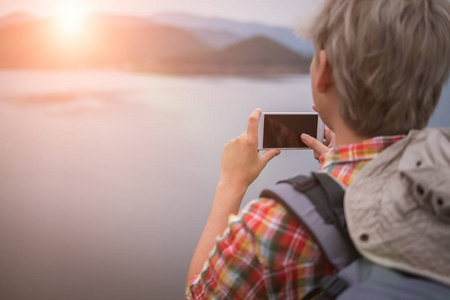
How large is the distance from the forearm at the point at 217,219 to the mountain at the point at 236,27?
491mm

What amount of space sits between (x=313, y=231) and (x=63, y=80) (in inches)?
32.5

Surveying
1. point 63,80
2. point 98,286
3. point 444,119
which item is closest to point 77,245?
point 98,286

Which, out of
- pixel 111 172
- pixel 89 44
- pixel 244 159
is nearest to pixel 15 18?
pixel 89 44

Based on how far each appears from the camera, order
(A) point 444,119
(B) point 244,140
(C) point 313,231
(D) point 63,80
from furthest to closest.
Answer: (A) point 444,119 < (D) point 63,80 < (B) point 244,140 < (C) point 313,231

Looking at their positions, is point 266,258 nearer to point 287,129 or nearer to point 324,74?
point 324,74

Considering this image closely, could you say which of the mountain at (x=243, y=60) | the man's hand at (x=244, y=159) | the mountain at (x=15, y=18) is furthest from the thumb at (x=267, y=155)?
the mountain at (x=15, y=18)

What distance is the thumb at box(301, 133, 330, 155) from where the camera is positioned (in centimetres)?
86

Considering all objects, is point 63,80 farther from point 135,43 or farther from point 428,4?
point 428,4

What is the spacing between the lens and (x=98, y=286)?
45.5 inches

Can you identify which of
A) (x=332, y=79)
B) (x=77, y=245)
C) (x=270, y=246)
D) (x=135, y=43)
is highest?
(x=135, y=43)

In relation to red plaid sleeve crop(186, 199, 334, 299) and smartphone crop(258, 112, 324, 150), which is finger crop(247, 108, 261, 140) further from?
red plaid sleeve crop(186, 199, 334, 299)

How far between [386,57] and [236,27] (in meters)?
0.67

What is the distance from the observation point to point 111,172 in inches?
43.0

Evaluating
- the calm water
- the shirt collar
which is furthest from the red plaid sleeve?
the calm water
